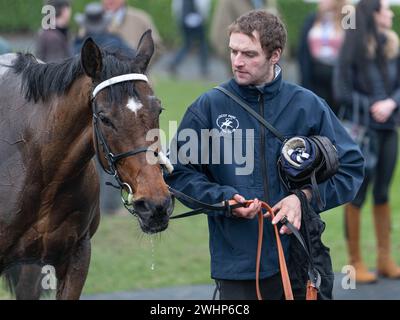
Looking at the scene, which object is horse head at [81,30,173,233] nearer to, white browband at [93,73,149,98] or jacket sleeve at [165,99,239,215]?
white browband at [93,73,149,98]

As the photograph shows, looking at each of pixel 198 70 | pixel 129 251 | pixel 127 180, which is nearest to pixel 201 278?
pixel 129 251

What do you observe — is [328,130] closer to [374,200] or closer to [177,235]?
[374,200]

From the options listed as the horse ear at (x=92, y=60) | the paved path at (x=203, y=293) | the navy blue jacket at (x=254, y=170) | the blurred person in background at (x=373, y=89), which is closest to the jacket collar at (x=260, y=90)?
the navy blue jacket at (x=254, y=170)

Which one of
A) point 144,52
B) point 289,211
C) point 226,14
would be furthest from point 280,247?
point 226,14

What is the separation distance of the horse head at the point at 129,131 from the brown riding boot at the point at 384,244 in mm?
3636

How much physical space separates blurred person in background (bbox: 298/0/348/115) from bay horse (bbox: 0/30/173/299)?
4187 millimetres

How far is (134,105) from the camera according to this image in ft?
13.4

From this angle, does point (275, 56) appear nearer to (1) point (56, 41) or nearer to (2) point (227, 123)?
(2) point (227, 123)

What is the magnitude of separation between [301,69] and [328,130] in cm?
468

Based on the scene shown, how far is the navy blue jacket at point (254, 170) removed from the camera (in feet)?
14.2

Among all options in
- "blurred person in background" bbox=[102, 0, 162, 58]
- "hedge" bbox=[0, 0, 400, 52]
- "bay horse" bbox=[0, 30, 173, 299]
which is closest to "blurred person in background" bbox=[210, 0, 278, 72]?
"blurred person in background" bbox=[102, 0, 162, 58]

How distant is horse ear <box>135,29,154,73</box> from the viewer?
14.1 ft

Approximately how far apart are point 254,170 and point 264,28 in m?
0.63

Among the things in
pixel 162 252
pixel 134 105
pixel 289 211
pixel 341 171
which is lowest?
pixel 162 252
